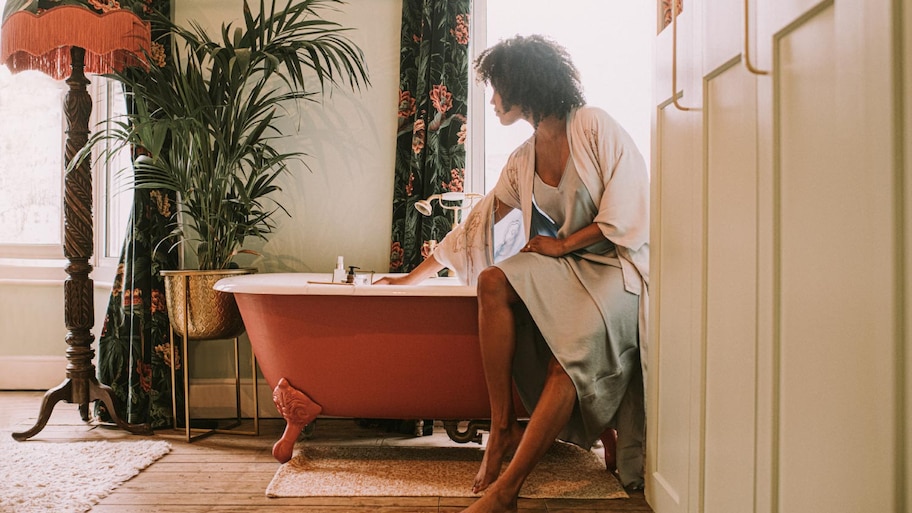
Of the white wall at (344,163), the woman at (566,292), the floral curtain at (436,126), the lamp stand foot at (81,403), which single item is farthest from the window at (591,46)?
the lamp stand foot at (81,403)

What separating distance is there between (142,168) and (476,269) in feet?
4.38

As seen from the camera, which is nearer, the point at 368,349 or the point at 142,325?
the point at 368,349

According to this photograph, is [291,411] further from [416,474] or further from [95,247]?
[95,247]

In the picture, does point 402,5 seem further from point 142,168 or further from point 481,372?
point 481,372

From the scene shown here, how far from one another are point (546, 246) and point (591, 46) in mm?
1323

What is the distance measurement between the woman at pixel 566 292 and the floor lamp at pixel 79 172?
4.44 ft

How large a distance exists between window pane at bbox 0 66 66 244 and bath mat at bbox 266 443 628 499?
6.65ft

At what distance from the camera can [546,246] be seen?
6.26ft

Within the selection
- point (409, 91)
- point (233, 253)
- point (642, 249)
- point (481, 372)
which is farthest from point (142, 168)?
point (642, 249)

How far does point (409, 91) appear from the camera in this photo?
8.73 ft

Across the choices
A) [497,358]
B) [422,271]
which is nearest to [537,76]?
[422,271]

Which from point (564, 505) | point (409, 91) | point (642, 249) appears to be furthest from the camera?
point (409, 91)

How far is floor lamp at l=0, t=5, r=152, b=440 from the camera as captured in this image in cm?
226

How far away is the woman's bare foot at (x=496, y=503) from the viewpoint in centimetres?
161
